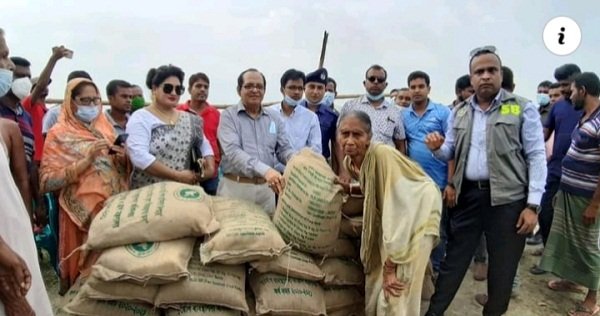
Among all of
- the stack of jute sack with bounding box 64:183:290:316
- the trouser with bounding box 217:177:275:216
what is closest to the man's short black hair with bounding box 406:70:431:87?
the trouser with bounding box 217:177:275:216

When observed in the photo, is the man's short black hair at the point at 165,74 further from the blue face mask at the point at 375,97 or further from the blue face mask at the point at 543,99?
the blue face mask at the point at 543,99

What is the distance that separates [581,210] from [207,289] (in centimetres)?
292

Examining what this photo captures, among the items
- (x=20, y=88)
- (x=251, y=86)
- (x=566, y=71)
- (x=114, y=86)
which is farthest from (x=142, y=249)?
(x=566, y=71)

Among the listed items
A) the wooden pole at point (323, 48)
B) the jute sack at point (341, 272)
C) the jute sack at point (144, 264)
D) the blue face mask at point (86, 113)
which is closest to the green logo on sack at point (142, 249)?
the jute sack at point (144, 264)

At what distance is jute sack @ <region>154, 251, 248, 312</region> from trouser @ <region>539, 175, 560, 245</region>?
3.15 m

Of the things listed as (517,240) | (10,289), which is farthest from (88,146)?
(517,240)

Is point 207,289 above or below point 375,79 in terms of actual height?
below

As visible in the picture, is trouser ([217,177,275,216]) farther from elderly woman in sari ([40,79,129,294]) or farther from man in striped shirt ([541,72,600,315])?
man in striped shirt ([541,72,600,315])

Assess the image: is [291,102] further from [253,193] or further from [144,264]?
[144,264]

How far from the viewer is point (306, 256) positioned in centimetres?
253

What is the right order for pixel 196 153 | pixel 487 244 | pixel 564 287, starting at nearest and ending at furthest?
1. pixel 487 244
2. pixel 196 153
3. pixel 564 287

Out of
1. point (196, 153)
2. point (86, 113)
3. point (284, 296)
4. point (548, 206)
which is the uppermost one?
point (86, 113)

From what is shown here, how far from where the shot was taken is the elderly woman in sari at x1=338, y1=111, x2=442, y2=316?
7.49 feet

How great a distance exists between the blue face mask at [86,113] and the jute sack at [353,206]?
1.84 meters
